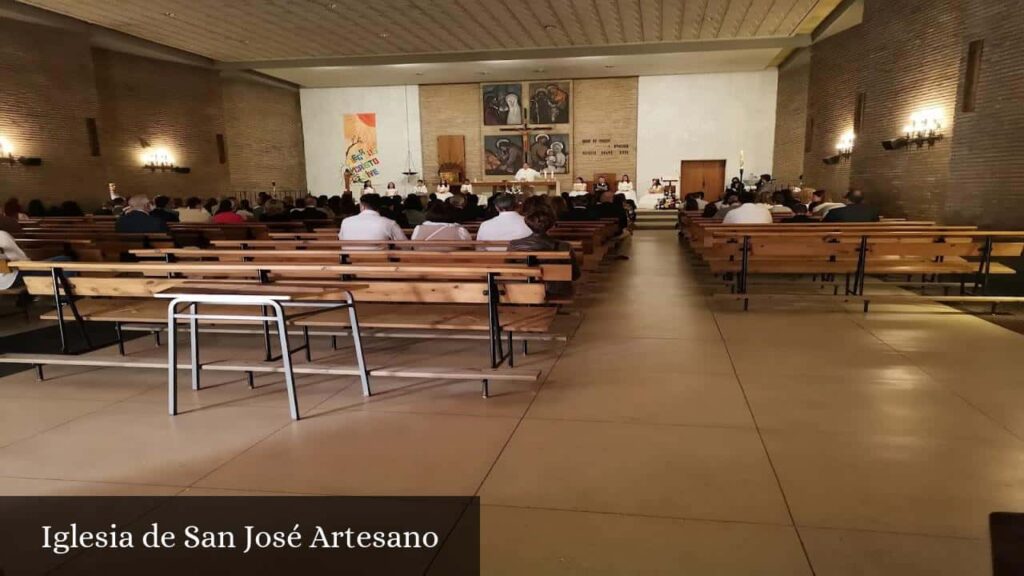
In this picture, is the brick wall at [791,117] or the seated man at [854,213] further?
the brick wall at [791,117]

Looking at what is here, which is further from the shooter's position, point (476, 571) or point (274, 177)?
point (274, 177)

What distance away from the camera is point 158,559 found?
6.84 feet

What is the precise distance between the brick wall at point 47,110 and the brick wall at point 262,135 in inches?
199

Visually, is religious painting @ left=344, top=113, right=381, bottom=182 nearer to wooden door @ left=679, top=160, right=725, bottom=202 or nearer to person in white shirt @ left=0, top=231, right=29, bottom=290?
wooden door @ left=679, top=160, right=725, bottom=202

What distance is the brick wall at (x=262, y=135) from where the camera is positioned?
61.0ft

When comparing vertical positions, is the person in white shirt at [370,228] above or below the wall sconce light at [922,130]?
below

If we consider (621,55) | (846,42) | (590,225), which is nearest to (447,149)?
(621,55)

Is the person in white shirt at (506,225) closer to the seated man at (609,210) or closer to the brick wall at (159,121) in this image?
the seated man at (609,210)

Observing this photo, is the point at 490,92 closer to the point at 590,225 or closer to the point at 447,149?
the point at 447,149

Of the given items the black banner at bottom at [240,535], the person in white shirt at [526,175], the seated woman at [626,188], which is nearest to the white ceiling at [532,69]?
the person in white shirt at [526,175]

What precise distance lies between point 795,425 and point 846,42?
12638 millimetres

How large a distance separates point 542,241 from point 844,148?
11.0m

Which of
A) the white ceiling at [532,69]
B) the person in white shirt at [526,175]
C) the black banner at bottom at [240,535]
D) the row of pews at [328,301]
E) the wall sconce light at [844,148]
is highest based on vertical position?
the white ceiling at [532,69]

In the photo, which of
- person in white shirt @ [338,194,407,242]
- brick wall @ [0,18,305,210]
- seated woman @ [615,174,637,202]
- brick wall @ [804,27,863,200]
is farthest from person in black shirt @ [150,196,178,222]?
seated woman @ [615,174,637,202]
